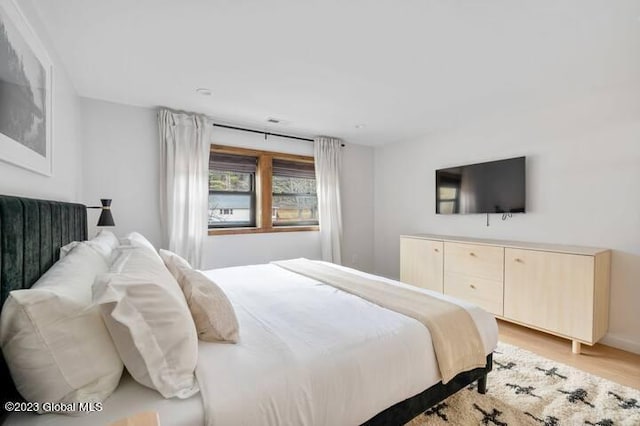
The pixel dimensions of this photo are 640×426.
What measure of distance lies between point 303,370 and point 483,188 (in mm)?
3159

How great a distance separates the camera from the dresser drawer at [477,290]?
2909 millimetres

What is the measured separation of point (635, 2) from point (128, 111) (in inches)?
159

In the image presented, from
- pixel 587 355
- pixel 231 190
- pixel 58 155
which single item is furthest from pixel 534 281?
pixel 58 155

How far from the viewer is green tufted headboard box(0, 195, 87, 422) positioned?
3.02 feet

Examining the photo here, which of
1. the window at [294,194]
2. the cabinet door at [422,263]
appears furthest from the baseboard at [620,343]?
the window at [294,194]

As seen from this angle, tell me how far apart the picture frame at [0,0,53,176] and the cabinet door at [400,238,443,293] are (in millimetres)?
3566

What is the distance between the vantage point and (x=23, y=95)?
4.46ft

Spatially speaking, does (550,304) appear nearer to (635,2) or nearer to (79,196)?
(635,2)

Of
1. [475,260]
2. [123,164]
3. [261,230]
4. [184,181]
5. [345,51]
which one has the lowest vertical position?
[475,260]

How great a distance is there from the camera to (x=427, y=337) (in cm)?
146

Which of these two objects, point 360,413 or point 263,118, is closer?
point 360,413

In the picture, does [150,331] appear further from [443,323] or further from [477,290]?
[477,290]

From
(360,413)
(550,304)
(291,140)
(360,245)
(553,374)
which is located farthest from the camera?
(360,245)

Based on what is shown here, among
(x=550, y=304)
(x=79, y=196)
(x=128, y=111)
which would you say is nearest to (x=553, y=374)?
(x=550, y=304)
